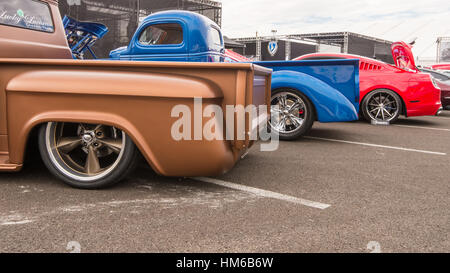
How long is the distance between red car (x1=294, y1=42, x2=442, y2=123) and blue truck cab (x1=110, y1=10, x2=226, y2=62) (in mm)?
3834

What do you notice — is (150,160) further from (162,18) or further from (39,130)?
(162,18)

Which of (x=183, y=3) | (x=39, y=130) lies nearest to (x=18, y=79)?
(x=39, y=130)

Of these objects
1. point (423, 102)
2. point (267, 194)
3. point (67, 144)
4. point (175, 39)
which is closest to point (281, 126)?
point (175, 39)

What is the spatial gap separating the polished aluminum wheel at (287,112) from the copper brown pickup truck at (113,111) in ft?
7.84

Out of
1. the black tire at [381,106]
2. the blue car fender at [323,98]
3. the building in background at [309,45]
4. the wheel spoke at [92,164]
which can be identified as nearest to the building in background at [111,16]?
the building in background at [309,45]

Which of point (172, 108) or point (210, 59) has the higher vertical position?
point (210, 59)

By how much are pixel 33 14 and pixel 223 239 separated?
3007 millimetres

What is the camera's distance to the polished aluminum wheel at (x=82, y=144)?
313 cm

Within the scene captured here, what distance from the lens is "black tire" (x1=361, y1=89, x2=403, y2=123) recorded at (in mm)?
7566

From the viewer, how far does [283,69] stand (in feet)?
18.7

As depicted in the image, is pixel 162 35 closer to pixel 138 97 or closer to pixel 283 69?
pixel 283 69

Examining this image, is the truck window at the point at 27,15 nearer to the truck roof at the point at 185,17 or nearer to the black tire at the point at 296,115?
the truck roof at the point at 185,17

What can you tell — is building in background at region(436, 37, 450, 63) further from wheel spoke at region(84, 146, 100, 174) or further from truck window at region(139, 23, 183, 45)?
wheel spoke at region(84, 146, 100, 174)
